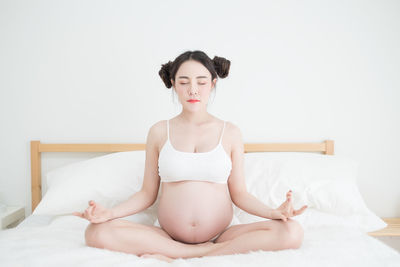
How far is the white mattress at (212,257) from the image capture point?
1.00 meters

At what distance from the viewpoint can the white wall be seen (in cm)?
207

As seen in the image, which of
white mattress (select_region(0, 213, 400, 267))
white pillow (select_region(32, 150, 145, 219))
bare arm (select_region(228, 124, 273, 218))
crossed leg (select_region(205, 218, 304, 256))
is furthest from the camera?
white pillow (select_region(32, 150, 145, 219))

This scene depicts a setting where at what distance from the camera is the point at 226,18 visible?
2.11 meters

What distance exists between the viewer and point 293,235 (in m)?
1.11

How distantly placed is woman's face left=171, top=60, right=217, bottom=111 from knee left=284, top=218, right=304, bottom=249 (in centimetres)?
57

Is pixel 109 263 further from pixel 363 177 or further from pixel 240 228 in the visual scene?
pixel 363 177

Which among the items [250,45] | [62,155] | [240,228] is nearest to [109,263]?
[240,228]

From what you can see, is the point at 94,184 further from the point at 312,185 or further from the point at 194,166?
the point at 312,185

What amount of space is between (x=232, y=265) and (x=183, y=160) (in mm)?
450

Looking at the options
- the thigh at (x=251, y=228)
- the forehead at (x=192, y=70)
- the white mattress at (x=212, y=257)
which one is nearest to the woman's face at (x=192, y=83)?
the forehead at (x=192, y=70)

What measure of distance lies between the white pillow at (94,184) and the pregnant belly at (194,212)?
421 mm

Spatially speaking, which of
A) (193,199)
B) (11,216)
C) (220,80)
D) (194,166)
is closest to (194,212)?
(193,199)

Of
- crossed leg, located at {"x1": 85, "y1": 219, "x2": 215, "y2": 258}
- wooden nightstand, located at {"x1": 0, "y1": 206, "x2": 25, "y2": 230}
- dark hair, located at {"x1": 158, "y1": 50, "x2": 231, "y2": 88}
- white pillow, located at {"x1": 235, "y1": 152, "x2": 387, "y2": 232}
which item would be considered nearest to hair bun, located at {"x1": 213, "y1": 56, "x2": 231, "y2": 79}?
dark hair, located at {"x1": 158, "y1": 50, "x2": 231, "y2": 88}

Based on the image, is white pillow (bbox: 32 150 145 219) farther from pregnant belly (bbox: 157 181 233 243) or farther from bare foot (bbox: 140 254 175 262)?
bare foot (bbox: 140 254 175 262)
